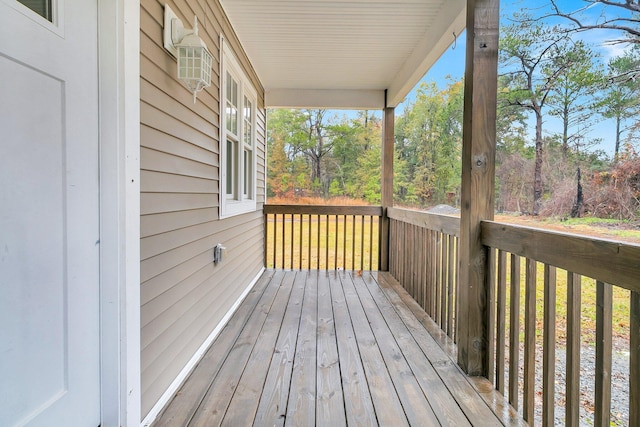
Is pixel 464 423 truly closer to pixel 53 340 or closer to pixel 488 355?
pixel 488 355

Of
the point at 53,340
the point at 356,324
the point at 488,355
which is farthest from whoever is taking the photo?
the point at 356,324

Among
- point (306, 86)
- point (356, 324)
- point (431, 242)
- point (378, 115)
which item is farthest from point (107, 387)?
point (378, 115)

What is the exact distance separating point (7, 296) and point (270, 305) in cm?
234

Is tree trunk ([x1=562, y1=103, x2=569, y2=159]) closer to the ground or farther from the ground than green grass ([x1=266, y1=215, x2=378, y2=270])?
farther from the ground

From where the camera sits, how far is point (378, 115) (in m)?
4.86

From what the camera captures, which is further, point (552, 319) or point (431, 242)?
point (431, 242)

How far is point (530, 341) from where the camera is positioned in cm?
150

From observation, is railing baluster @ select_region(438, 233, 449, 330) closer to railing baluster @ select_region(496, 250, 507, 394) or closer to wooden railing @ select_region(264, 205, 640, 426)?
wooden railing @ select_region(264, 205, 640, 426)

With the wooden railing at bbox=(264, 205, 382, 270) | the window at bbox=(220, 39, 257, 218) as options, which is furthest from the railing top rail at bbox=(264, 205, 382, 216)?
the window at bbox=(220, 39, 257, 218)

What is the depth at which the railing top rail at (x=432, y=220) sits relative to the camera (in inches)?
89.1

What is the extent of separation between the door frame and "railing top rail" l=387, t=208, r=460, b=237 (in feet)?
6.41

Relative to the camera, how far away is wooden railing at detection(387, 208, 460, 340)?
2381 millimetres

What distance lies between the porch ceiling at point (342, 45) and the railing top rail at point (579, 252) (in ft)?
5.34

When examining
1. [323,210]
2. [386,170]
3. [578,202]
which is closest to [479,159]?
[578,202]
